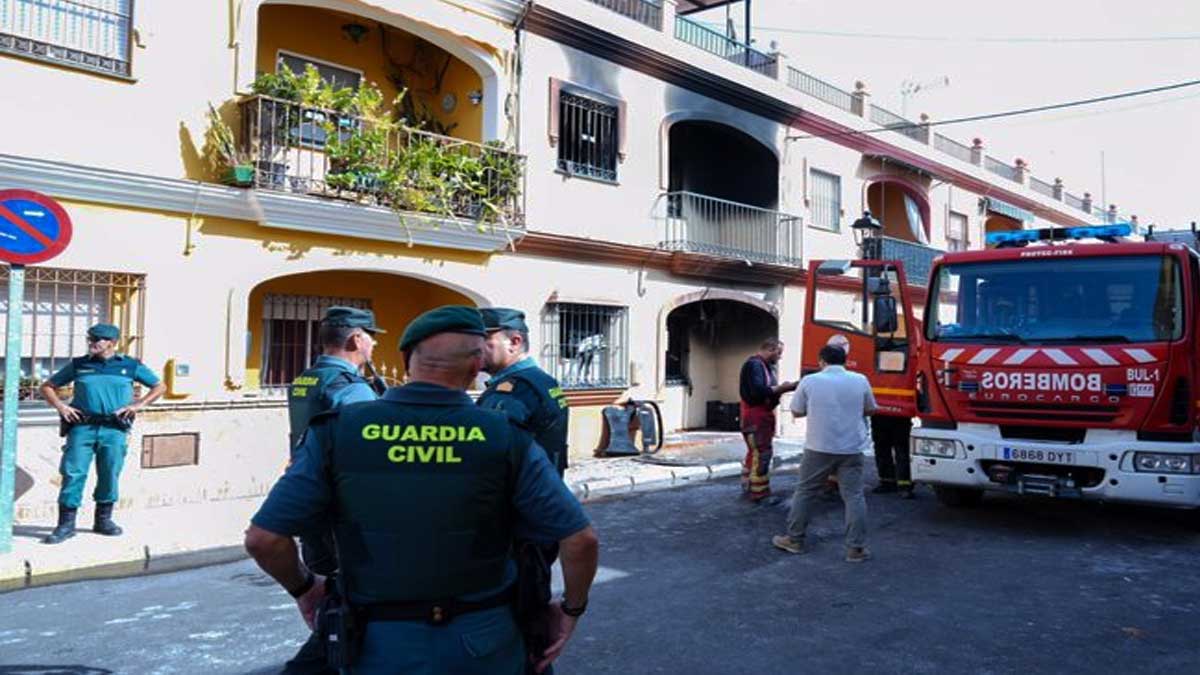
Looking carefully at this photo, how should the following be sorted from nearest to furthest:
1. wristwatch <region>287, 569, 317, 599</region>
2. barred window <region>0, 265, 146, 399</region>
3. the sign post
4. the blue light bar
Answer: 1. wristwatch <region>287, 569, 317, 599</region>
2. the sign post
3. barred window <region>0, 265, 146, 399</region>
4. the blue light bar

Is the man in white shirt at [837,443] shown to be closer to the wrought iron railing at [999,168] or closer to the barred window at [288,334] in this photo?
the barred window at [288,334]

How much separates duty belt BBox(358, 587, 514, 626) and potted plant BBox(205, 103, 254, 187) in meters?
7.83

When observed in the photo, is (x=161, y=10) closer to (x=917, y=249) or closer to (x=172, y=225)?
(x=172, y=225)

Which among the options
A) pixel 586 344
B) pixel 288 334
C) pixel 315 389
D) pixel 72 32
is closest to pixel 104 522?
pixel 288 334

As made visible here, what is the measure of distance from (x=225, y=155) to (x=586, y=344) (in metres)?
6.02

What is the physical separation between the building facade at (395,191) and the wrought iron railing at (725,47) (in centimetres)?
Result: 5

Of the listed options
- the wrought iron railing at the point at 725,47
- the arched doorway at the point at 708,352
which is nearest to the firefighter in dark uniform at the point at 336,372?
the arched doorway at the point at 708,352

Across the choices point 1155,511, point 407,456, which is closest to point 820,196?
point 1155,511

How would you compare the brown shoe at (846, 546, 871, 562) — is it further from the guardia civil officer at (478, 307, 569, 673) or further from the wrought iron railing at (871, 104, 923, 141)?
the wrought iron railing at (871, 104, 923, 141)

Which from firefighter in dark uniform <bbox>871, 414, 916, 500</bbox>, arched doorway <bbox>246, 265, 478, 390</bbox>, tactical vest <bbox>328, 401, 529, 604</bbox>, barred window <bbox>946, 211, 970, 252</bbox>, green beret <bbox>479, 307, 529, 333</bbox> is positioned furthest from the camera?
barred window <bbox>946, 211, 970, 252</bbox>

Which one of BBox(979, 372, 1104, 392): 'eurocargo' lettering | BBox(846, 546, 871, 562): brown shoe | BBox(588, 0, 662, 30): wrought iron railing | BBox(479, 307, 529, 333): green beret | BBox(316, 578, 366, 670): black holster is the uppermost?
BBox(588, 0, 662, 30): wrought iron railing

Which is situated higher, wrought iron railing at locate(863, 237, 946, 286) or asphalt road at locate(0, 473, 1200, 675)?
wrought iron railing at locate(863, 237, 946, 286)

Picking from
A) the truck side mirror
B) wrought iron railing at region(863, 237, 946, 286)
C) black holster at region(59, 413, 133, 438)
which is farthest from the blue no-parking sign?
wrought iron railing at region(863, 237, 946, 286)

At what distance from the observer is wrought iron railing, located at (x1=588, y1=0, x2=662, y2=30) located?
1409 centimetres
